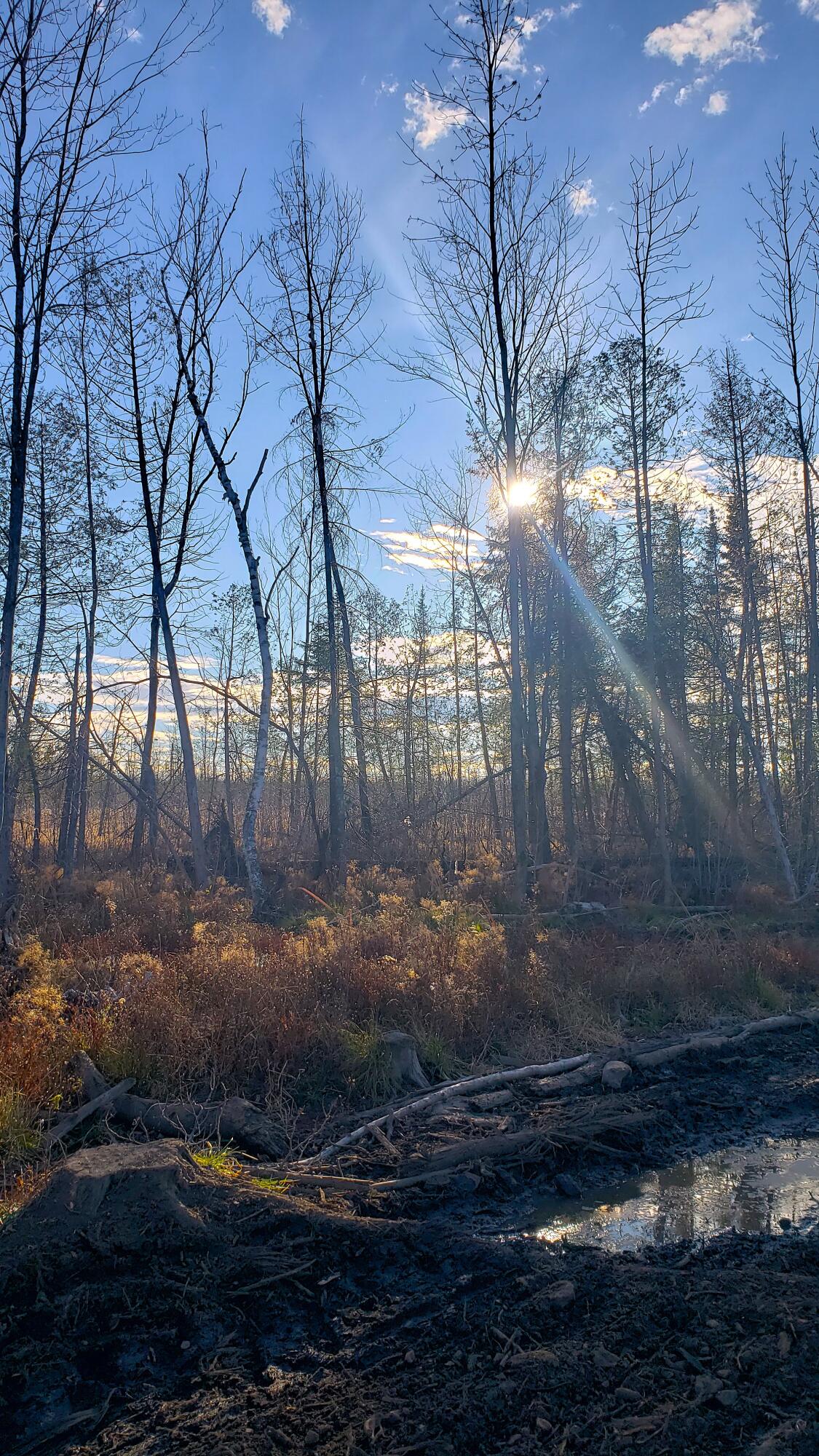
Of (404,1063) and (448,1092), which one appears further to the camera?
(404,1063)

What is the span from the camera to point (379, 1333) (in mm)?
3691

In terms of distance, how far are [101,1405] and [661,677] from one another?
17.9 m

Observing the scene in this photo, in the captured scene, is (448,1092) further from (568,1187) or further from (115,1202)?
(115,1202)

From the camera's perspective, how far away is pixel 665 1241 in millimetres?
4625

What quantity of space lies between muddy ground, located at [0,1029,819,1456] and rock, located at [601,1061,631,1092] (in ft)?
7.48

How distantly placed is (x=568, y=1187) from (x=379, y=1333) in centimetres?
204

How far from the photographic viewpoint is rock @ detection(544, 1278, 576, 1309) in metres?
3.77

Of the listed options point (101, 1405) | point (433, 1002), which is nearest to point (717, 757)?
point (433, 1002)

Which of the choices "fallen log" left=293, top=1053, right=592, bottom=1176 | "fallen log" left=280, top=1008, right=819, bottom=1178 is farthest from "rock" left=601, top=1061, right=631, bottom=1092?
"fallen log" left=293, top=1053, right=592, bottom=1176

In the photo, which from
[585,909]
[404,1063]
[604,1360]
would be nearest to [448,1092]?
[404,1063]

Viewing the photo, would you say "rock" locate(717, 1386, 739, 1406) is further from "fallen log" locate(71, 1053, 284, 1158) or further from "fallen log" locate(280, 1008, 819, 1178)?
"fallen log" locate(71, 1053, 284, 1158)

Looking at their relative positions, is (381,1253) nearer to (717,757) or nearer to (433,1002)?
(433,1002)

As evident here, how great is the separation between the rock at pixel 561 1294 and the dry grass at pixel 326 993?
2.86 meters

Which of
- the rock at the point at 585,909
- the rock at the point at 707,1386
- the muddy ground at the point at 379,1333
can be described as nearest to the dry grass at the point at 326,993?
the muddy ground at the point at 379,1333
